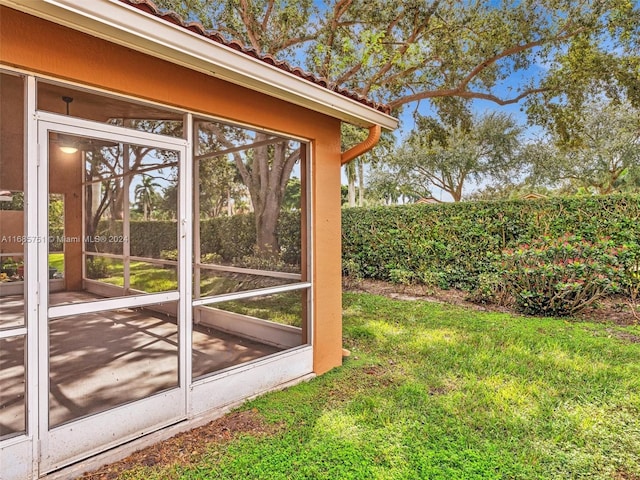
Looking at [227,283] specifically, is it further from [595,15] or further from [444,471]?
[595,15]

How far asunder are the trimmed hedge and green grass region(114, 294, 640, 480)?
2.52 meters

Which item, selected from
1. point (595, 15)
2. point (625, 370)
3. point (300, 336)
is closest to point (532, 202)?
point (625, 370)

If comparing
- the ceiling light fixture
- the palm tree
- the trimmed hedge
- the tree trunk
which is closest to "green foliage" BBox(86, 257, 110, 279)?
the palm tree

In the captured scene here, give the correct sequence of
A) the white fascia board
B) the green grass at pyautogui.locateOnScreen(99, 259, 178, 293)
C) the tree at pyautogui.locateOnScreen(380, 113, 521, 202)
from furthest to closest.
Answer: the tree at pyautogui.locateOnScreen(380, 113, 521, 202), the green grass at pyautogui.locateOnScreen(99, 259, 178, 293), the white fascia board

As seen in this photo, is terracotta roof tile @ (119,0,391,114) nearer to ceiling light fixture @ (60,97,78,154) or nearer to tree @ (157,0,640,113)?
A: ceiling light fixture @ (60,97,78,154)

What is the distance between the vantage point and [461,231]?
841 cm

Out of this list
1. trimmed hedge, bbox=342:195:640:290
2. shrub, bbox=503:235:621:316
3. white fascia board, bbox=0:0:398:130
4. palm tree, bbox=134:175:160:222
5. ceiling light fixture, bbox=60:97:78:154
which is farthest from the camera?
trimmed hedge, bbox=342:195:640:290

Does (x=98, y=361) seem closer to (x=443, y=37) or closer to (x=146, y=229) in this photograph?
(x=146, y=229)

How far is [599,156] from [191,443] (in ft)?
80.0

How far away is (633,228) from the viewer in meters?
6.54

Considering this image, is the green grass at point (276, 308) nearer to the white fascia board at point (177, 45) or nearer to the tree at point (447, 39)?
the white fascia board at point (177, 45)

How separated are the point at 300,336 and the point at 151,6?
318 cm

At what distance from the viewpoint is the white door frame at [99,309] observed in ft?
7.54

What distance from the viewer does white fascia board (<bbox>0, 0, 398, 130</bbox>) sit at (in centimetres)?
200
